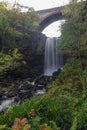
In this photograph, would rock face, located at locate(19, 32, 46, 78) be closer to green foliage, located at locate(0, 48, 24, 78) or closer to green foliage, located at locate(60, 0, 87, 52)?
green foliage, located at locate(0, 48, 24, 78)

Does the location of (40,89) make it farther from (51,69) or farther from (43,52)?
(43,52)

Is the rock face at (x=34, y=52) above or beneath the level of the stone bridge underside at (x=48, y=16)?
beneath

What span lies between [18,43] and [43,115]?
27.7 meters

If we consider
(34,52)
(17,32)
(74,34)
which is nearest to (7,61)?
(74,34)

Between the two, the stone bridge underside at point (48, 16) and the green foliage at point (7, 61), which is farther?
the stone bridge underside at point (48, 16)

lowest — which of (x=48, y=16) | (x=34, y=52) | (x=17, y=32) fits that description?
(x=34, y=52)

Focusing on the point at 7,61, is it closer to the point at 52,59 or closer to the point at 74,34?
the point at 74,34

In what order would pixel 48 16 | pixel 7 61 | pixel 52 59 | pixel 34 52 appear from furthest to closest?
pixel 48 16 < pixel 34 52 < pixel 52 59 < pixel 7 61

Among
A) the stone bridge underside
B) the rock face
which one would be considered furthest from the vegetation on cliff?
the stone bridge underside

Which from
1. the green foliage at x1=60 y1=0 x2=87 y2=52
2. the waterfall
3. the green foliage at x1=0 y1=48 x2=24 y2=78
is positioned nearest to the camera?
the green foliage at x1=0 y1=48 x2=24 y2=78

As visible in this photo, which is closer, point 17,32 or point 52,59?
point 17,32

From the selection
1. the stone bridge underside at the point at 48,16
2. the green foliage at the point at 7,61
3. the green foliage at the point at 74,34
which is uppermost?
the stone bridge underside at the point at 48,16

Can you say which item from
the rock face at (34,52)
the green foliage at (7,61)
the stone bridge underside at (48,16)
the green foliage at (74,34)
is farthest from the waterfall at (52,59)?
the stone bridge underside at (48,16)

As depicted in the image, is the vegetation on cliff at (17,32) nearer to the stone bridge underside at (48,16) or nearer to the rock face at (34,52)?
the rock face at (34,52)
